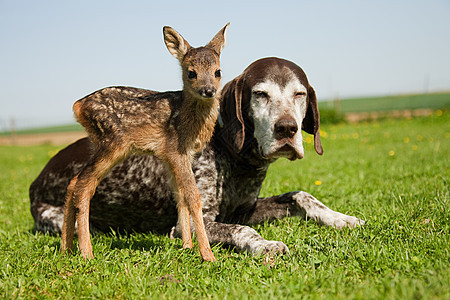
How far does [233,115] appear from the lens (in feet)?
14.3

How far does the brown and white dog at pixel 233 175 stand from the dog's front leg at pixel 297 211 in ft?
0.04

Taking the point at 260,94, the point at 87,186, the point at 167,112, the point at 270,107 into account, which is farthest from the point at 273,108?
the point at 87,186

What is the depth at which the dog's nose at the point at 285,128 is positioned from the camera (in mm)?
3750

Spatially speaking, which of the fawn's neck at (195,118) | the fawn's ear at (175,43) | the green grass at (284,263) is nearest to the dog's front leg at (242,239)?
the green grass at (284,263)

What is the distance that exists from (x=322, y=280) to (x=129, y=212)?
2733 mm

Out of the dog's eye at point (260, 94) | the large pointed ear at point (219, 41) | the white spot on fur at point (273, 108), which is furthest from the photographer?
the dog's eye at point (260, 94)

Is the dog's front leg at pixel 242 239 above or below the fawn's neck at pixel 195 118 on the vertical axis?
below

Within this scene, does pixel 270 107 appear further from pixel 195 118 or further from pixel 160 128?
pixel 160 128

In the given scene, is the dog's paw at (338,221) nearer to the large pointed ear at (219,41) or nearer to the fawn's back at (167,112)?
the fawn's back at (167,112)

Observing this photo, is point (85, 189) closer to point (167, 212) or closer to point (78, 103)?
point (78, 103)

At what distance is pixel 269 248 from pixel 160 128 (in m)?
1.44

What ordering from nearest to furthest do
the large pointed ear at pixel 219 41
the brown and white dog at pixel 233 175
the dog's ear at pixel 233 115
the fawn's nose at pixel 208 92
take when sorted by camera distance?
the fawn's nose at pixel 208 92 < the large pointed ear at pixel 219 41 < the brown and white dog at pixel 233 175 < the dog's ear at pixel 233 115

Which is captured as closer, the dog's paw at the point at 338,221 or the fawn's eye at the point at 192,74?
the fawn's eye at the point at 192,74

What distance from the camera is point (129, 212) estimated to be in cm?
482
